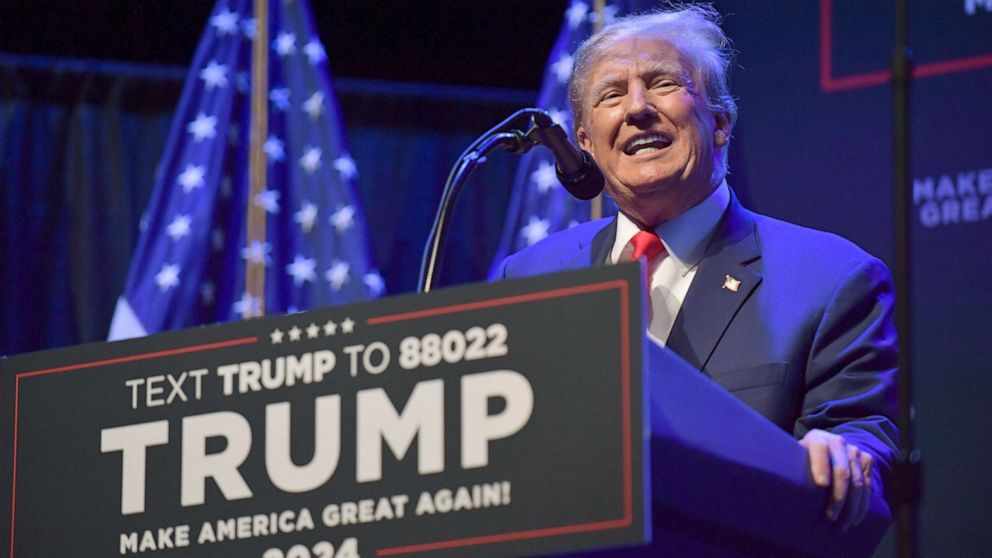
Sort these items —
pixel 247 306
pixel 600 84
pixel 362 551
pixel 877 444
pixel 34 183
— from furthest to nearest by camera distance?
pixel 34 183, pixel 247 306, pixel 600 84, pixel 877 444, pixel 362 551

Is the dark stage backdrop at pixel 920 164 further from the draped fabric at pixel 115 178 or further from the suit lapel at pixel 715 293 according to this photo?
the draped fabric at pixel 115 178

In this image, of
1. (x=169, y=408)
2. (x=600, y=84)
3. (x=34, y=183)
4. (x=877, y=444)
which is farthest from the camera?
(x=34, y=183)

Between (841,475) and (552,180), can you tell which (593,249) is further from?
(552,180)

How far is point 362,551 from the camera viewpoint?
1367mm

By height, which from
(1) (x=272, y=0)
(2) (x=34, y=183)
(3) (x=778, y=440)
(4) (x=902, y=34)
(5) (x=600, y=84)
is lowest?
(3) (x=778, y=440)

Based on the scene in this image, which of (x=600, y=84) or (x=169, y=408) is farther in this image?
(x=600, y=84)

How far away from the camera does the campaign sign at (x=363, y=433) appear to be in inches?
50.9

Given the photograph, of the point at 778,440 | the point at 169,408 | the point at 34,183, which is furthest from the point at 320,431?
the point at 34,183

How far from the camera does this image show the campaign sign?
129cm

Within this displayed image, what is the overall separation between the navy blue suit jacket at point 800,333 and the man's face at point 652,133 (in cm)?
19

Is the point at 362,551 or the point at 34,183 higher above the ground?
the point at 34,183

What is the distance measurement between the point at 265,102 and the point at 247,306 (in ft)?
2.60

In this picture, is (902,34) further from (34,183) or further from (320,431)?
(34,183)

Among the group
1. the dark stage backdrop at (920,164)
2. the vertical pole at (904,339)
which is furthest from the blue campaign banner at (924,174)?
the vertical pole at (904,339)
